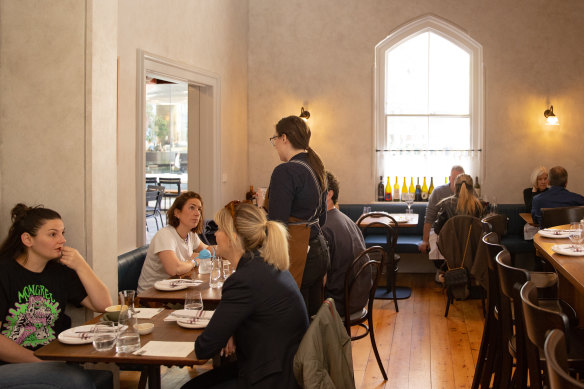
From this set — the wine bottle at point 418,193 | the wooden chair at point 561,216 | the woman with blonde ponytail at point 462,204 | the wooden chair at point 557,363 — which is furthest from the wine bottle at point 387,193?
the wooden chair at point 557,363

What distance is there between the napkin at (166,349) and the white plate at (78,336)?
0.28 meters

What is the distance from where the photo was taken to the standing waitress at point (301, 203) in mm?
3660

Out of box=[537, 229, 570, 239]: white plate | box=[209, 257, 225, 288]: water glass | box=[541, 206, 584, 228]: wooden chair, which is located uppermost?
box=[541, 206, 584, 228]: wooden chair

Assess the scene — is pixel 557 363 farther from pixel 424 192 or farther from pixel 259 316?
pixel 424 192

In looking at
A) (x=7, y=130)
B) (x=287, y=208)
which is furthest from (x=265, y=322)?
(x=7, y=130)

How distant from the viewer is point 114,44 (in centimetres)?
375

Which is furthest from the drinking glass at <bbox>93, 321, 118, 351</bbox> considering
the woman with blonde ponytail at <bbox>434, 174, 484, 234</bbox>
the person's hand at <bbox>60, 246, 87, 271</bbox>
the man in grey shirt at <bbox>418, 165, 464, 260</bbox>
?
the man in grey shirt at <bbox>418, 165, 464, 260</bbox>

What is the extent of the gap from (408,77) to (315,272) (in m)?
5.34

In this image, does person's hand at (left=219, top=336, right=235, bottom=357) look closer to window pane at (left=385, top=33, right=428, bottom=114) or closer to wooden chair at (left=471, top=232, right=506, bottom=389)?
wooden chair at (left=471, top=232, right=506, bottom=389)

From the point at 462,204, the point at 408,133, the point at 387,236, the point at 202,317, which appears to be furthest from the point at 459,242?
the point at 202,317

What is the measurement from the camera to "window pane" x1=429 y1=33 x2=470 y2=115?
333 inches

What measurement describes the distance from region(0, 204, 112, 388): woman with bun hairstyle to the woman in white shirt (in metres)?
0.90

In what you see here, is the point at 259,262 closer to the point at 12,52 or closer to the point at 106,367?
the point at 106,367

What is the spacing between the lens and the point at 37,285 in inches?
123
